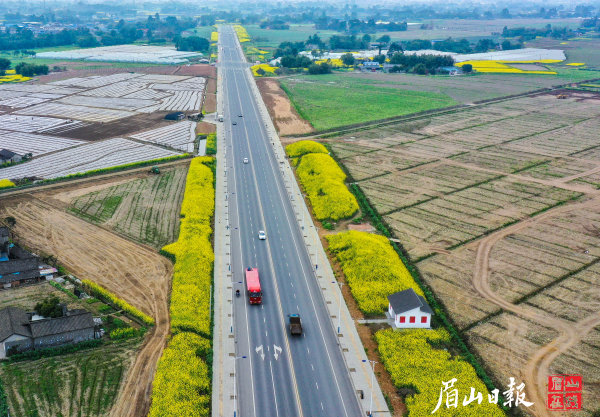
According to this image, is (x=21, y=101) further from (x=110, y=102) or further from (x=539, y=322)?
(x=539, y=322)

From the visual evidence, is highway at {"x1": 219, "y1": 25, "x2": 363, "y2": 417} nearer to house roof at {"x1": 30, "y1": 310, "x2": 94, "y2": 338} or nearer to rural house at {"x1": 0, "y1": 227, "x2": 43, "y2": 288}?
house roof at {"x1": 30, "y1": 310, "x2": 94, "y2": 338}

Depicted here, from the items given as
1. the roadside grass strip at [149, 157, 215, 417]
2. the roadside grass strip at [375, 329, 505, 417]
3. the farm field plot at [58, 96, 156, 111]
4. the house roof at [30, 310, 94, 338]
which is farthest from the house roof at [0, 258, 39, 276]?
the farm field plot at [58, 96, 156, 111]

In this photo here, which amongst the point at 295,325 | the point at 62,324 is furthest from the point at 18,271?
the point at 295,325

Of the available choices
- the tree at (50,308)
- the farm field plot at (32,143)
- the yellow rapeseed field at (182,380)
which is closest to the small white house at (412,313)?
the yellow rapeseed field at (182,380)

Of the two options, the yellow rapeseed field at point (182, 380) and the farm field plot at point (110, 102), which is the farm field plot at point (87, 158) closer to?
the farm field plot at point (110, 102)

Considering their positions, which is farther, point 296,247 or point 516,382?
point 296,247

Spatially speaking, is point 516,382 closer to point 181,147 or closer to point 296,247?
point 296,247

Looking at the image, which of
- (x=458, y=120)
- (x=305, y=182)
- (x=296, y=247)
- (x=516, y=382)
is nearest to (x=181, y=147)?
(x=305, y=182)
